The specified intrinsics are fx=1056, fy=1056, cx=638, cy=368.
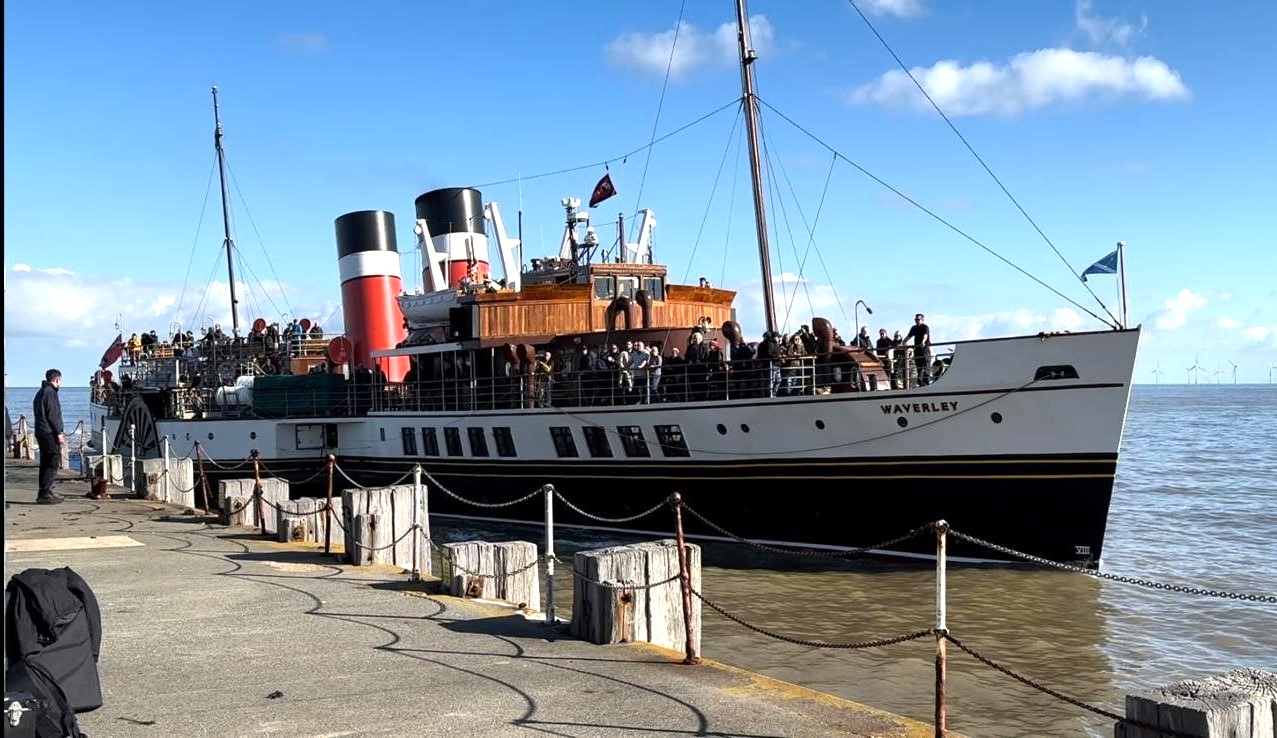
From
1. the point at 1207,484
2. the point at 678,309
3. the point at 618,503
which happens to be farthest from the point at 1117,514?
the point at 618,503

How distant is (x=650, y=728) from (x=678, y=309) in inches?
765

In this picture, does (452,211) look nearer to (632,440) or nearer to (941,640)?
(632,440)

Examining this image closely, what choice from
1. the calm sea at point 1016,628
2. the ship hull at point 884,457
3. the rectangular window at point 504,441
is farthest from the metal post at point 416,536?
the rectangular window at point 504,441

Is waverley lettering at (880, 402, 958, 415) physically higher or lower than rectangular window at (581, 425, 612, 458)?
higher

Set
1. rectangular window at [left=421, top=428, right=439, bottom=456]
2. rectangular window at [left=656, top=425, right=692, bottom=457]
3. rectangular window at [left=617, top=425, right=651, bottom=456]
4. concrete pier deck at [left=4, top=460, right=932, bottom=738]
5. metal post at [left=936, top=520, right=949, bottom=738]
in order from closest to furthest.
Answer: metal post at [left=936, top=520, right=949, bottom=738]
concrete pier deck at [left=4, top=460, right=932, bottom=738]
rectangular window at [left=656, top=425, right=692, bottom=457]
rectangular window at [left=617, top=425, right=651, bottom=456]
rectangular window at [left=421, top=428, right=439, bottom=456]

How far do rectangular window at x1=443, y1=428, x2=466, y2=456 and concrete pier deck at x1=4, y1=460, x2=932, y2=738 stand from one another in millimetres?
12679

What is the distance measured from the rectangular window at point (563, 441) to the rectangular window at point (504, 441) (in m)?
1.40

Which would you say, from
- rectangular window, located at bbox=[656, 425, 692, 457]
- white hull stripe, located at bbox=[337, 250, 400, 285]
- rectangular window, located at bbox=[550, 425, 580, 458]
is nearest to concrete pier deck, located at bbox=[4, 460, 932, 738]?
rectangular window, located at bbox=[656, 425, 692, 457]

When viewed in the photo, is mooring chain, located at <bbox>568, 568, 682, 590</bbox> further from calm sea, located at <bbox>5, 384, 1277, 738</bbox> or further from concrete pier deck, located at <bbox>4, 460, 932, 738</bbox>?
calm sea, located at <bbox>5, 384, 1277, 738</bbox>

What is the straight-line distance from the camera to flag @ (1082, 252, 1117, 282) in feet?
54.7

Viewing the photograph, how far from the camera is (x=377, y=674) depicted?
726 cm

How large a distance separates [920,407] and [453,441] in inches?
452

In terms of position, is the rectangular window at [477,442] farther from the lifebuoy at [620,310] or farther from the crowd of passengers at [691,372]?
the lifebuoy at [620,310]

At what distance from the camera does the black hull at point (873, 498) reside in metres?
16.6
